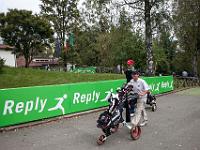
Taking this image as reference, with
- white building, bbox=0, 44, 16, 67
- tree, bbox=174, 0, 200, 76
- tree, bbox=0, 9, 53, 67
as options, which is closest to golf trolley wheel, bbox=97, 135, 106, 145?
tree, bbox=174, 0, 200, 76

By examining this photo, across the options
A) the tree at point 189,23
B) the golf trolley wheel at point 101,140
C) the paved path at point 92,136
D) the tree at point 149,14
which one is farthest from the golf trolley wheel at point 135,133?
the tree at point 189,23

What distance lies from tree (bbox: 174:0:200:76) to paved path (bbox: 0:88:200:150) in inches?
955

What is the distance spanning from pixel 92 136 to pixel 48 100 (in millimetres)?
2594

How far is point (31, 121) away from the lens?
1021 centimetres

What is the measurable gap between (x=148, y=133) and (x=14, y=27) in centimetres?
2985

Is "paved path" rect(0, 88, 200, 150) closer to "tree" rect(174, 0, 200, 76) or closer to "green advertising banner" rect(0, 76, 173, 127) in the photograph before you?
"green advertising banner" rect(0, 76, 173, 127)

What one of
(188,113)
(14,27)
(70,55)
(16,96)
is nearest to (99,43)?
(70,55)

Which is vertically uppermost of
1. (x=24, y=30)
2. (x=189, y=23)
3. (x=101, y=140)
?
(x=189, y=23)

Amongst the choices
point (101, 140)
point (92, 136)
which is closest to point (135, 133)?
point (101, 140)

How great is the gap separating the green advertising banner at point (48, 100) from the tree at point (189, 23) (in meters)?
22.2

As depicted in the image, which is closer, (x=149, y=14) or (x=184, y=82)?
(x=149, y=14)

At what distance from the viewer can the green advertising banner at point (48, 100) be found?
30.9 feet

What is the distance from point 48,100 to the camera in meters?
10.8

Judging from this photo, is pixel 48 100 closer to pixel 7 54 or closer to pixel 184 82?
pixel 184 82
